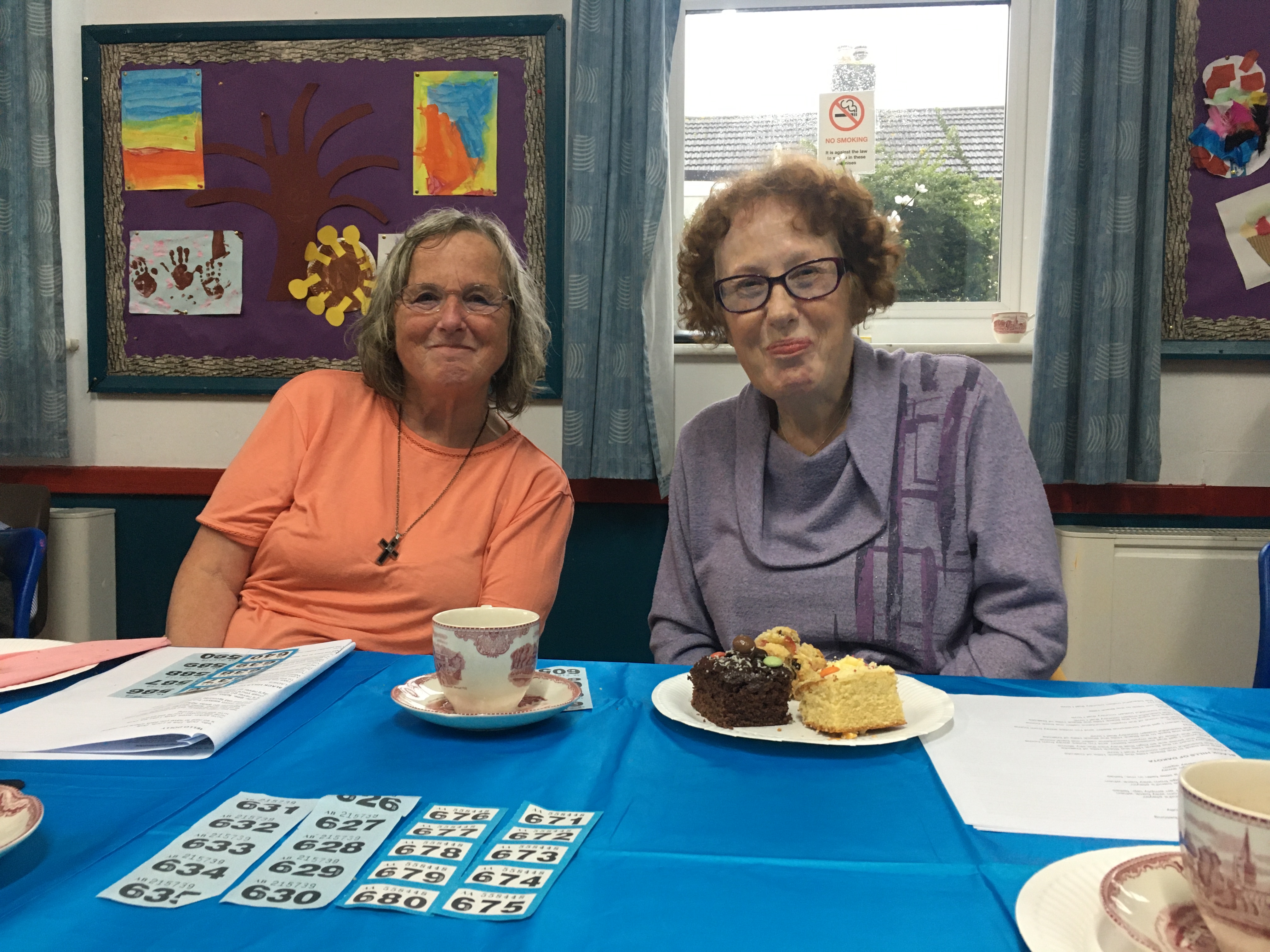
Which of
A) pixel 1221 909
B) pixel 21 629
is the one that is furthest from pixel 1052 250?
pixel 21 629

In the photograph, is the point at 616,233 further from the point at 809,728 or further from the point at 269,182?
the point at 809,728

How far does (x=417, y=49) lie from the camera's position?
9.12 ft

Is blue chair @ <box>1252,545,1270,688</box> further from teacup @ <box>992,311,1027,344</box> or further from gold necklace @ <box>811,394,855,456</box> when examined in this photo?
teacup @ <box>992,311,1027,344</box>

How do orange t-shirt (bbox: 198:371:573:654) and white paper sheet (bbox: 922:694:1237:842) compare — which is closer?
white paper sheet (bbox: 922:694:1237:842)

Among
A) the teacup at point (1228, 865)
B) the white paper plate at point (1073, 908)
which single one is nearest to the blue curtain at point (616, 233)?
the white paper plate at point (1073, 908)

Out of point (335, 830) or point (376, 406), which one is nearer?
point (335, 830)

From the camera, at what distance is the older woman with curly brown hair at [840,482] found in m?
1.32

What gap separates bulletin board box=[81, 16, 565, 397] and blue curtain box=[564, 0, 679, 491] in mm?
151

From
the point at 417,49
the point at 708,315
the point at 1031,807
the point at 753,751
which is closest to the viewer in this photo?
the point at 1031,807

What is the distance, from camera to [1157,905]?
1.68 feet

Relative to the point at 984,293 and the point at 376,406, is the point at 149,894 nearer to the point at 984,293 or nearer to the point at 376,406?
the point at 376,406

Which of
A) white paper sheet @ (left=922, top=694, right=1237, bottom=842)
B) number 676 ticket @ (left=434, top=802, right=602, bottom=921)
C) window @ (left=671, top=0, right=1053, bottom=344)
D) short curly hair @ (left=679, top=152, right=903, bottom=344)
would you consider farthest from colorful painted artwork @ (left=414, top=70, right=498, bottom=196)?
number 676 ticket @ (left=434, top=802, right=602, bottom=921)

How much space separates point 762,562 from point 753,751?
1.84 ft

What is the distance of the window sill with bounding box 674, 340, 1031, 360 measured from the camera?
267cm
